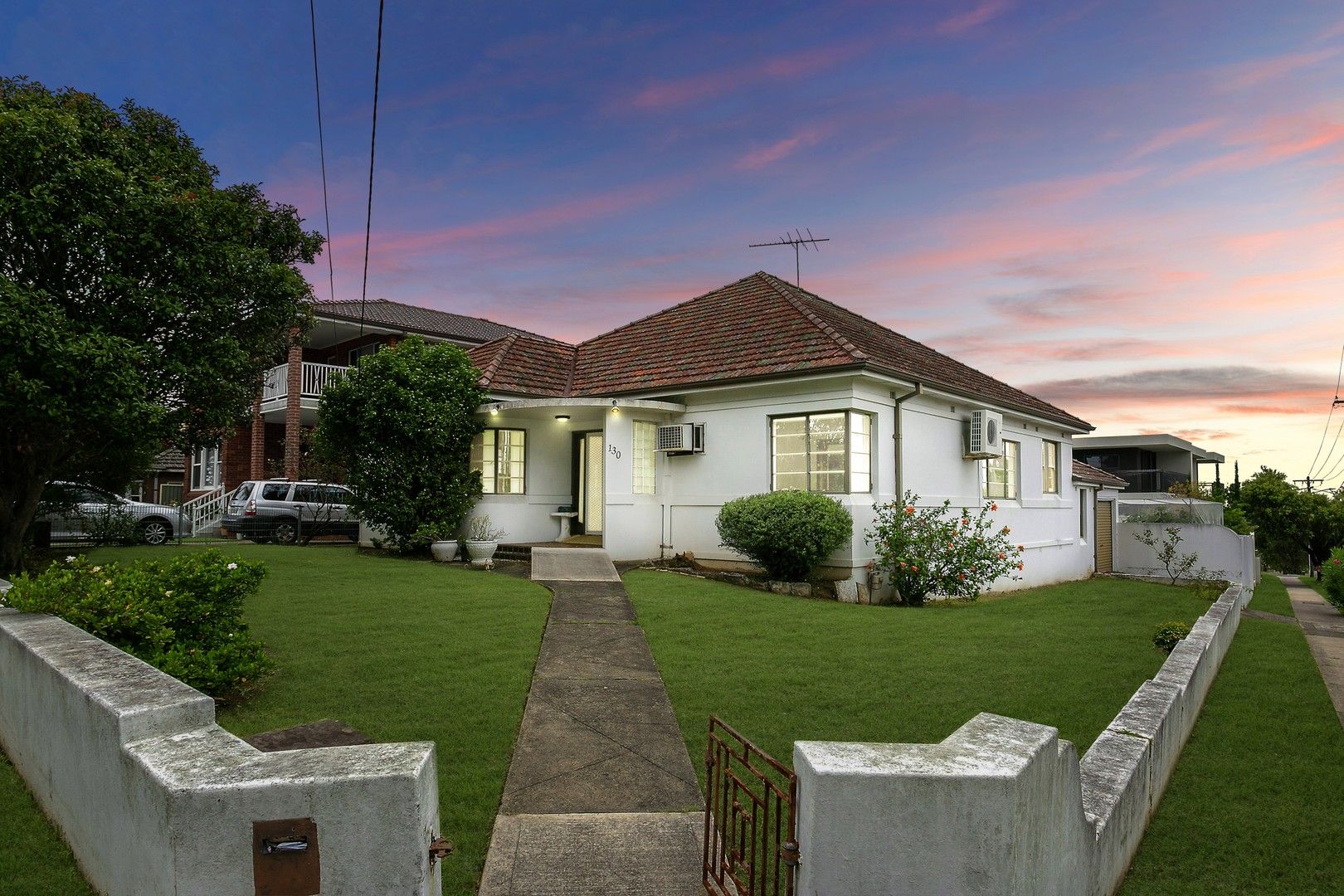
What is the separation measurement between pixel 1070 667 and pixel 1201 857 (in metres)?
3.94

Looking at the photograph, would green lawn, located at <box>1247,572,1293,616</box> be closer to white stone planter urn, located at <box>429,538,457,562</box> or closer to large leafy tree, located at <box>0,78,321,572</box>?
white stone planter urn, located at <box>429,538,457,562</box>

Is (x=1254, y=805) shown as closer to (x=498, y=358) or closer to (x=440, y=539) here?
(x=440, y=539)

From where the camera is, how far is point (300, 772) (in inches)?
97.9

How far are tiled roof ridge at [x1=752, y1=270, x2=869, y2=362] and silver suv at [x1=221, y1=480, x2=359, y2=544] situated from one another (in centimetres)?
1173

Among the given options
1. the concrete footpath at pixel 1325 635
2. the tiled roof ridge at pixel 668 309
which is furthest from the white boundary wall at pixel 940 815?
the tiled roof ridge at pixel 668 309

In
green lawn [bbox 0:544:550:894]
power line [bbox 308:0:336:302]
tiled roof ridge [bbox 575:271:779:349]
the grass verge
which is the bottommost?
the grass verge

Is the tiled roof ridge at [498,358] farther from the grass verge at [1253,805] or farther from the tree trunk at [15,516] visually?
the grass verge at [1253,805]

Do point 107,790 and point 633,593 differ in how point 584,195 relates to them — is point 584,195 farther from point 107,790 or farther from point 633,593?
point 107,790

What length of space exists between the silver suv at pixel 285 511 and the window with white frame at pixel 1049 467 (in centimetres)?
1698

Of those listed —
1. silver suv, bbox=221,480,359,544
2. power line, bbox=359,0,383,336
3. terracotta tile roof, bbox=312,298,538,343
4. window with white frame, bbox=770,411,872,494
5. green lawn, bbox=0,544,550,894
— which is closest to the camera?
green lawn, bbox=0,544,550,894

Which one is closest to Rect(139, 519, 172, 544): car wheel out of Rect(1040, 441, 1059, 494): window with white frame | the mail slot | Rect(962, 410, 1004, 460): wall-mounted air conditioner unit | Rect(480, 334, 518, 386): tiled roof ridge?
Rect(480, 334, 518, 386): tiled roof ridge

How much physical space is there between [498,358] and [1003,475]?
11.2 m

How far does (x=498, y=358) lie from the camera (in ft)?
56.0

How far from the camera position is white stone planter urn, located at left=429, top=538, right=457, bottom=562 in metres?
14.6
